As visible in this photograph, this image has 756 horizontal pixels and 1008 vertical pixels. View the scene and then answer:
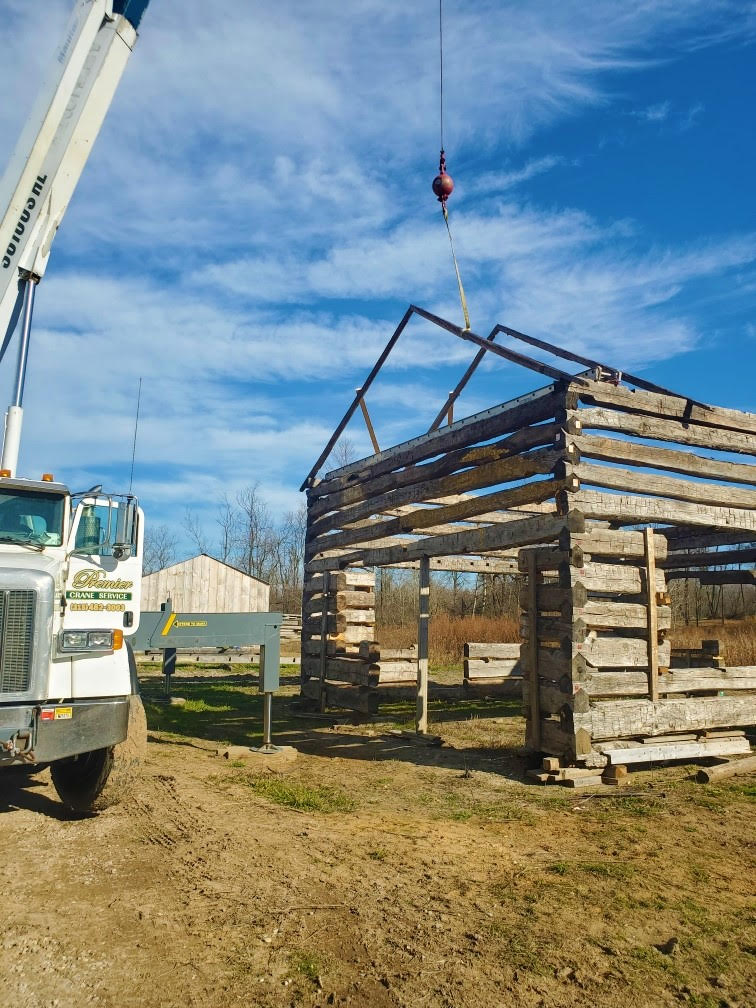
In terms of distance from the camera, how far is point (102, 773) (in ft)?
23.0

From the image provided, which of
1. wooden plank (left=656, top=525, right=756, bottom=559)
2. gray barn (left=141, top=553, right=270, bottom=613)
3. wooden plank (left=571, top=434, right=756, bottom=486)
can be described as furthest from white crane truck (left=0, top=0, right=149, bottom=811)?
gray barn (left=141, top=553, right=270, bottom=613)

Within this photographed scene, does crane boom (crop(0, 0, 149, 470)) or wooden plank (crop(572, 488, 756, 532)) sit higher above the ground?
crane boom (crop(0, 0, 149, 470))

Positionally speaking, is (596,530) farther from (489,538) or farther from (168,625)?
(168,625)

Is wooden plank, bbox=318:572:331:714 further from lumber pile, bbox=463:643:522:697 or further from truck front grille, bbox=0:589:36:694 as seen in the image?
truck front grille, bbox=0:589:36:694

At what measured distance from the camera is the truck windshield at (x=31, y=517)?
694 centimetres

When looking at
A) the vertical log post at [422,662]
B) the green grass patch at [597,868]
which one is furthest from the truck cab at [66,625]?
the vertical log post at [422,662]

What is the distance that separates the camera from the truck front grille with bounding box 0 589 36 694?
20.0 ft

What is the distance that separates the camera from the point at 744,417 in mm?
11875

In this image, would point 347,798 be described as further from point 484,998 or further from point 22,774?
point 484,998

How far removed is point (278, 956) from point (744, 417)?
10.5m

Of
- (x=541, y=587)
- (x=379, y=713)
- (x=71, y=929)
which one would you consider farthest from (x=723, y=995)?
(x=379, y=713)

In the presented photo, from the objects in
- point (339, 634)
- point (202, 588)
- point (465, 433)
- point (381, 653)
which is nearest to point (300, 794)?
point (465, 433)

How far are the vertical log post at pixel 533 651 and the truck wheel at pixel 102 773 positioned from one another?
465 centimetres

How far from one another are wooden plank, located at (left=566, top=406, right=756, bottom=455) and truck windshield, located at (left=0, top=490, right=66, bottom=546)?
6155 mm
